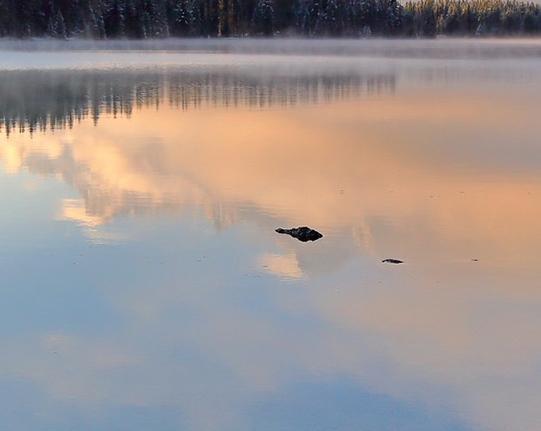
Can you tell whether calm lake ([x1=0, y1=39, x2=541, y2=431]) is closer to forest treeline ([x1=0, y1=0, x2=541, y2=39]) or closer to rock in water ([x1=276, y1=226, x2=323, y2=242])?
rock in water ([x1=276, y1=226, x2=323, y2=242])

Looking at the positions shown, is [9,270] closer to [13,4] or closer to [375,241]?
[375,241]

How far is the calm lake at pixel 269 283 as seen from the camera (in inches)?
176

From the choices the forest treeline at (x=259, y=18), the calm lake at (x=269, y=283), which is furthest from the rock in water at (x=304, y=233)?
the forest treeline at (x=259, y=18)

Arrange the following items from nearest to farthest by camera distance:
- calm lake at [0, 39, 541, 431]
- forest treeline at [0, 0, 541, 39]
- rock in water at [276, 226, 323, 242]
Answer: calm lake at [0, 39, 541, 431], rock in water at [276, 226, 323, 242], forest treeline at [0, 0, 541, 39]

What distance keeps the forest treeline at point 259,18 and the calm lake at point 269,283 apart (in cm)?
7260

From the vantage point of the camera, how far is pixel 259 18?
10750 centimetres

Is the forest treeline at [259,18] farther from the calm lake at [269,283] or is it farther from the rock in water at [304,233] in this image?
the rock in water at [304,233]

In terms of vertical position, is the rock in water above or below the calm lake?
above

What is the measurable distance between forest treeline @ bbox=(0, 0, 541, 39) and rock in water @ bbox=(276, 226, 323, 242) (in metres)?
76.5

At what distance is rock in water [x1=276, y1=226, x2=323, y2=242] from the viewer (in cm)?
742

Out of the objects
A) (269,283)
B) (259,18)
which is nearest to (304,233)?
(269,283)

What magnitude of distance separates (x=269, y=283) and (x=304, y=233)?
1234 mm

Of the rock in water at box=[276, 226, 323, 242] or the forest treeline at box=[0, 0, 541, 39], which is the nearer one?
the rock in water at box=[276, 226, 323, 242]

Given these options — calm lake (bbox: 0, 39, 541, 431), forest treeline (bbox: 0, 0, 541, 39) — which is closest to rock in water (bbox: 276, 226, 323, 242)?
calm lake (bbox: 0, 39, 541, 431)
